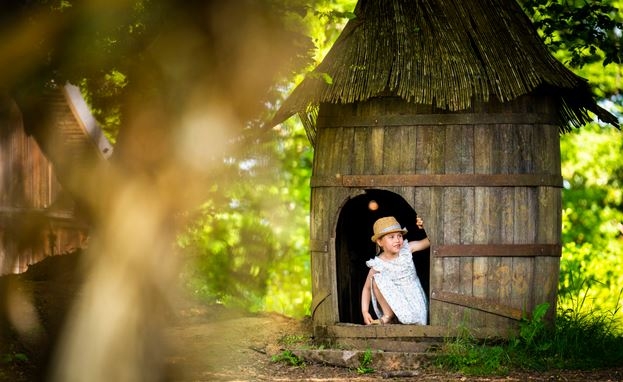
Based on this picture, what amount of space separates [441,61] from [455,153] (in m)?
0.85

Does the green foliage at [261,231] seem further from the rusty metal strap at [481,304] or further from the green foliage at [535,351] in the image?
the green foliage at [535,351]

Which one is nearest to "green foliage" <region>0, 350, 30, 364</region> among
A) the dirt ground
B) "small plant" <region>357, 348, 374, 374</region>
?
the dirt ground

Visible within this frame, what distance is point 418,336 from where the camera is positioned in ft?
28.3

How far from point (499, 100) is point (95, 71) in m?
3.71

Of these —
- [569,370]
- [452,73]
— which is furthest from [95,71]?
[569,370]

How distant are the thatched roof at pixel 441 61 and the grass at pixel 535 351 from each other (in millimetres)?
2042

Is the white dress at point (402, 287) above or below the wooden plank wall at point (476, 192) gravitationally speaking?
below

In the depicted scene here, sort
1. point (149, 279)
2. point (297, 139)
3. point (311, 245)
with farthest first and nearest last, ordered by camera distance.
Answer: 1. point (297, 139)
2. point (149, 279)
3. point (311, 245)

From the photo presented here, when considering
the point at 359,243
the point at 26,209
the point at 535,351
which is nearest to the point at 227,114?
the point at 359,243

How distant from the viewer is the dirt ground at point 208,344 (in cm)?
795

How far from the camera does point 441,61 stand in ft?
28.6

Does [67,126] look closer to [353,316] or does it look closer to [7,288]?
[7,288]

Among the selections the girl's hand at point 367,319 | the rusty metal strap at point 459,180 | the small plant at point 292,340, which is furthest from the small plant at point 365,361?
the rusty metal strap at point 459,180

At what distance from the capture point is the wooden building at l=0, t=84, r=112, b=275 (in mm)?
13914
